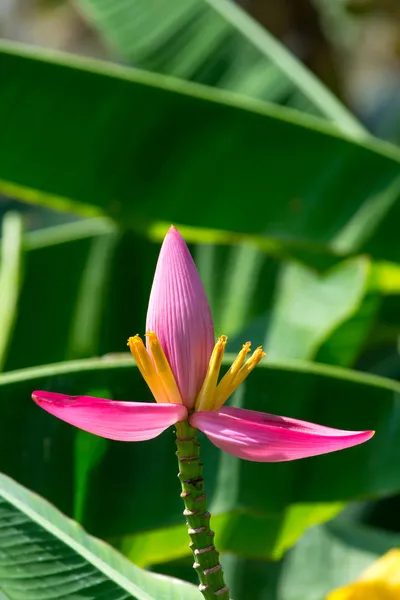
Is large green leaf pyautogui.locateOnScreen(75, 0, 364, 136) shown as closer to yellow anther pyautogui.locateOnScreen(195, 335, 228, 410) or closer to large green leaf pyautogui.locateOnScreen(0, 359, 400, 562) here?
large green leaf pyautogui.locateOnScreen(0, 359, 400, 562)

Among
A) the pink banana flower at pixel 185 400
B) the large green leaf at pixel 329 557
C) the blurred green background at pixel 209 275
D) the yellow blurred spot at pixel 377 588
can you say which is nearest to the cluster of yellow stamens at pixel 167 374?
the pink banana flower at pixel 185 400

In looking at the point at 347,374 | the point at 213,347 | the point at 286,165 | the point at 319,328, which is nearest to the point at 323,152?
the point at 286,165

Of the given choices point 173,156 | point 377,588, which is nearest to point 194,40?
point 173,156

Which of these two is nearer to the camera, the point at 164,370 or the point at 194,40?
the point at 164,370

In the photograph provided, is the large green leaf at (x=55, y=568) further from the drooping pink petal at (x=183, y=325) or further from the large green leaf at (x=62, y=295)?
the large green leaf at (x=62, y=295)

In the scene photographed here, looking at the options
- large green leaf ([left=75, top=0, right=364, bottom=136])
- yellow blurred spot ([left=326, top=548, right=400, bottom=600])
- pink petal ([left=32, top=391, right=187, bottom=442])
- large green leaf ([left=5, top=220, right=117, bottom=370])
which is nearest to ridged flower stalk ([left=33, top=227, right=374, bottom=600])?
pink petal ([left=32, top=391, right=187, bottom=442])

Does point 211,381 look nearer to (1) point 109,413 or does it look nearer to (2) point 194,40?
(1) point 109,413

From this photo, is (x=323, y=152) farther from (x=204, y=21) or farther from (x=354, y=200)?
(x=204, y=21)
